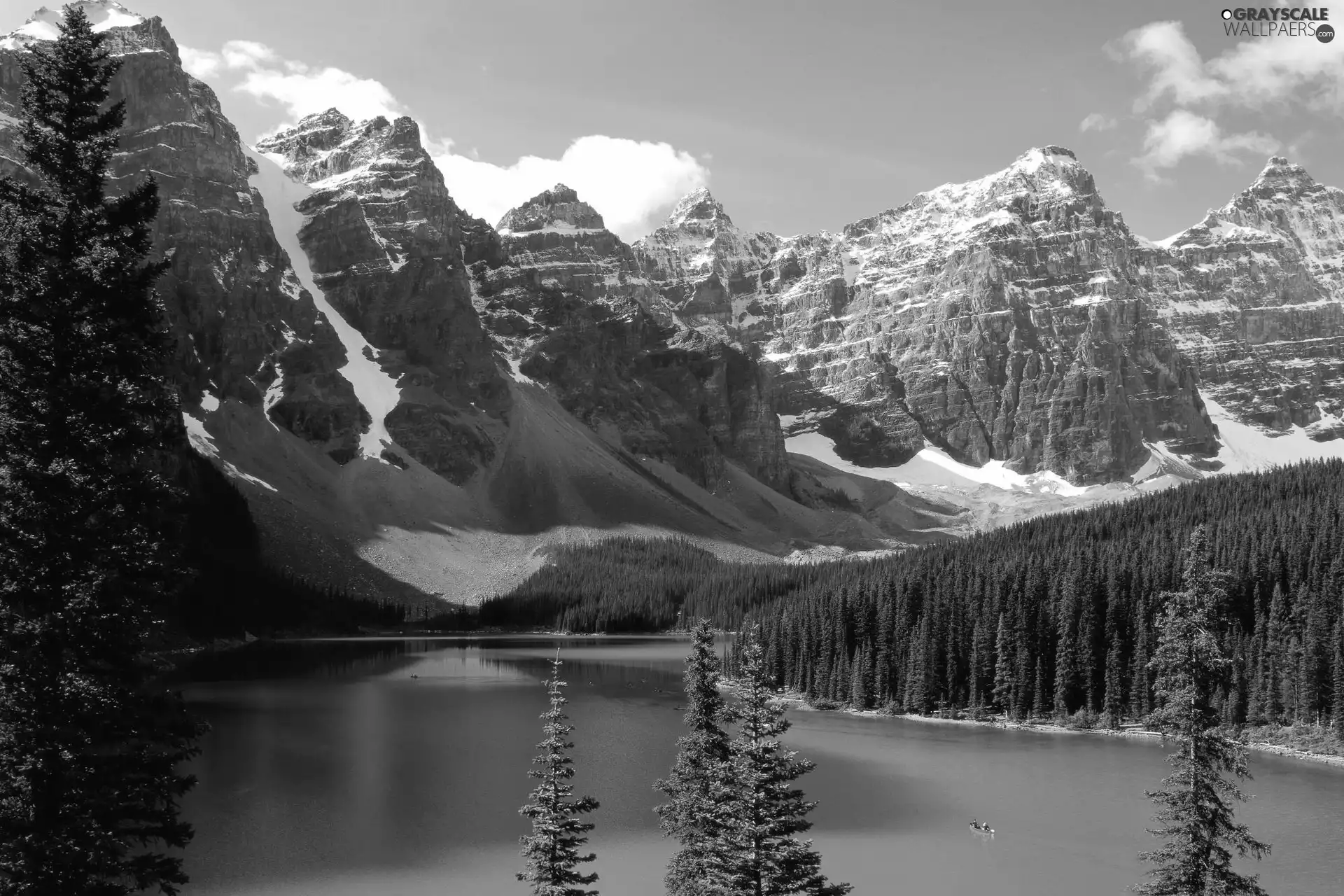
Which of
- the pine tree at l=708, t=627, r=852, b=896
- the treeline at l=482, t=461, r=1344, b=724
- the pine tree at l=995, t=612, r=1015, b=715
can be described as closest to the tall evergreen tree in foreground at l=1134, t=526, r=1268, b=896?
the pine tree at l=708, t=627, r=852, b=896

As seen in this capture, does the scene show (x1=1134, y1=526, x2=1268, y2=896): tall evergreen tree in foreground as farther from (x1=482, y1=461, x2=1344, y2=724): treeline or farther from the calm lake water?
(x1=482, y1=461, x2=1344, y2=724): treeline

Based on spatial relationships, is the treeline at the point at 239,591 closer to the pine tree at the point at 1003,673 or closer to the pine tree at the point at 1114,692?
the pine tree at the point at 1003,673

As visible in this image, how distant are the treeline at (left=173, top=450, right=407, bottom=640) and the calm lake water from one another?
197ft

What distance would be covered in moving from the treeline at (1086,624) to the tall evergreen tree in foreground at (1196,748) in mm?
54503

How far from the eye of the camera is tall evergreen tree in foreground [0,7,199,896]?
1658 cm

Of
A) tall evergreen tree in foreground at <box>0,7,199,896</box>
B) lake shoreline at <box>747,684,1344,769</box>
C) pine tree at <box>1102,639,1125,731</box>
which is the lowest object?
lake shoreline at <box>747,684,1344,769</box>

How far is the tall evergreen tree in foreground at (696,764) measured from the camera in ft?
106

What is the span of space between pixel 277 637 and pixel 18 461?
17101 centimetres

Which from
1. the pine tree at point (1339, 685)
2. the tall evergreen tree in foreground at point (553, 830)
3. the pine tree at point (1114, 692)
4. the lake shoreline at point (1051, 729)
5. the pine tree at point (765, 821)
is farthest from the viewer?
the pine tree at point (1114, 692)

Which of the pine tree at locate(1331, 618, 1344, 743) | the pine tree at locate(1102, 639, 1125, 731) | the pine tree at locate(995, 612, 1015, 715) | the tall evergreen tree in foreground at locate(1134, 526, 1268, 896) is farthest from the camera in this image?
the pine tree at locate(995, 612, 1015, 715)

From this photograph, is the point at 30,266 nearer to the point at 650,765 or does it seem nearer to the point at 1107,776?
the point at 650,765

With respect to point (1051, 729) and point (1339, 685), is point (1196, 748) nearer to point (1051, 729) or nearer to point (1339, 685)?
point (1339, 685)

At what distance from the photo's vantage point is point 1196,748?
2806cm

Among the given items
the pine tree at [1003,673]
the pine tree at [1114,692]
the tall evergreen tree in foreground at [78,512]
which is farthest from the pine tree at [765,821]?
the pine tree at [1003,673]
